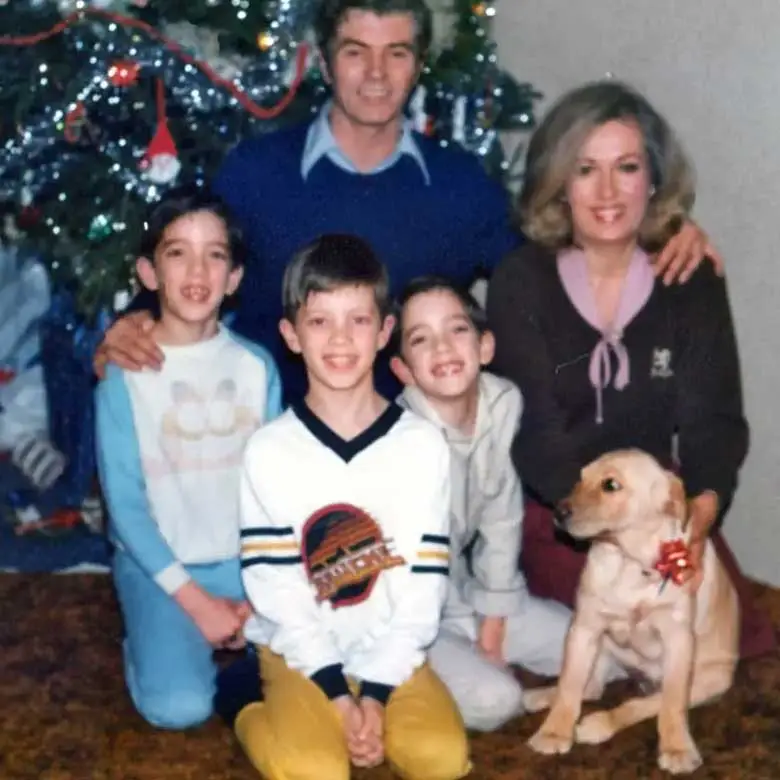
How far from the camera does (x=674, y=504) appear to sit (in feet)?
7.19

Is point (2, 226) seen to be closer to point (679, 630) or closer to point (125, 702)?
point (125, 702)

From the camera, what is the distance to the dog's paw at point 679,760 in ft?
7.23

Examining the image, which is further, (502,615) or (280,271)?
(280,271)

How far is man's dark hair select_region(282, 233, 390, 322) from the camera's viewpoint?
2.20 metres

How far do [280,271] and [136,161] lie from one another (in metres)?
0.63

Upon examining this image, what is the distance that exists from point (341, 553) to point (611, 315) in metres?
0.75

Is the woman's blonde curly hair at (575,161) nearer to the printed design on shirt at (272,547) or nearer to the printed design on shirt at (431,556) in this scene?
the printed design on shirt at (431,556)

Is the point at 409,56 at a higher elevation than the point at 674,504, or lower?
higher

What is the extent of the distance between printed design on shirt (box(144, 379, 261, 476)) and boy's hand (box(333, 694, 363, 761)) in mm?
553

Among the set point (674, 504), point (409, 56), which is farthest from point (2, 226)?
point (674, 504)

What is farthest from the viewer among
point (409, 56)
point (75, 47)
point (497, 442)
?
point (75, 47)

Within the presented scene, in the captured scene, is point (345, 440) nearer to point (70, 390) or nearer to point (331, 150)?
point (331, 150)

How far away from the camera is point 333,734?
210cm

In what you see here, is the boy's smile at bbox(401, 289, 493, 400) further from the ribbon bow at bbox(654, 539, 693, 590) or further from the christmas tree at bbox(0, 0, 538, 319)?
the christmas tree at bbox(0, 0, 538, 319)
